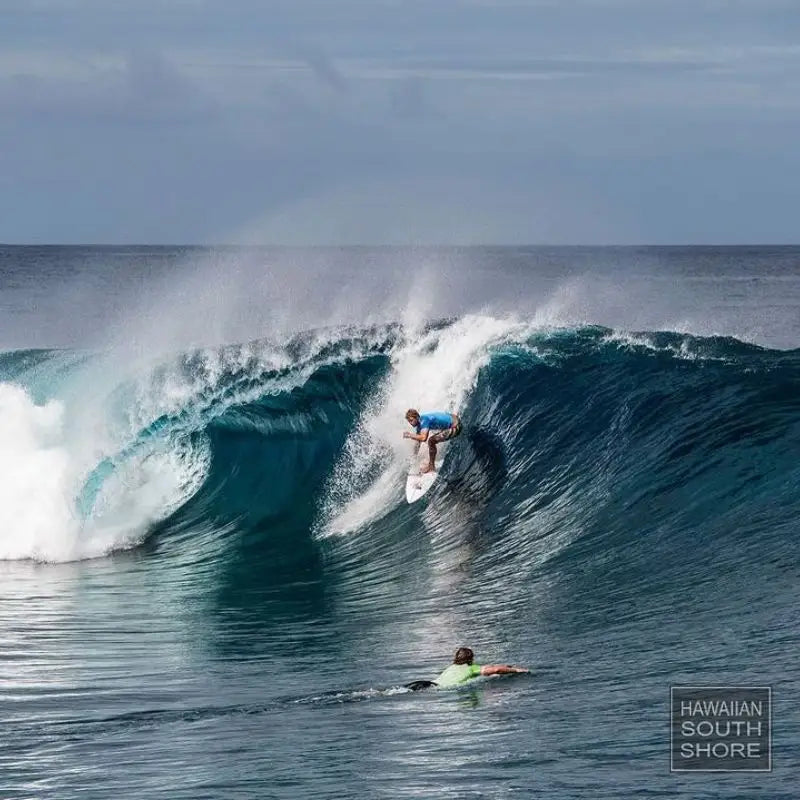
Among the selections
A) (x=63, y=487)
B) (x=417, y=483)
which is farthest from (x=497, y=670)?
(x=63, y=487)

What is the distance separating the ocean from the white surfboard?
197 millimetres

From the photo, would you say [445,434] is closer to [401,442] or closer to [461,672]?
[401,442]

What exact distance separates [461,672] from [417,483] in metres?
7.65

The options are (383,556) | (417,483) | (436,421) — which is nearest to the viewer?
(383,556)

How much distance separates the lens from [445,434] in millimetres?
17594

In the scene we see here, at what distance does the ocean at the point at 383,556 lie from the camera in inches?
349

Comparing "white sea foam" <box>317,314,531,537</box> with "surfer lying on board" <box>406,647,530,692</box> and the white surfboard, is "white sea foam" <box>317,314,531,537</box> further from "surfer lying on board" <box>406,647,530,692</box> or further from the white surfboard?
"surfer lying on board" <box>406,647,530,692</box>

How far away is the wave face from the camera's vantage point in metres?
15.6

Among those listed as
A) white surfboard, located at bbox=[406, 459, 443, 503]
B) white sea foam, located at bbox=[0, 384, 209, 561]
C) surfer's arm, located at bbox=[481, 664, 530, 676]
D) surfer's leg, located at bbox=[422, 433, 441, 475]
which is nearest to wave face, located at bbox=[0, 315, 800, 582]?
white sea foam, located at bbox=[0, 384, 209, 561]

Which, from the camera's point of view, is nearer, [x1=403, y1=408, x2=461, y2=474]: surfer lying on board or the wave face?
the wave face

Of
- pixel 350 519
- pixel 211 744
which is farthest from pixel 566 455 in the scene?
pixel 211 744

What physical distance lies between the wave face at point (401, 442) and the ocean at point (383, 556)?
0.04 metres

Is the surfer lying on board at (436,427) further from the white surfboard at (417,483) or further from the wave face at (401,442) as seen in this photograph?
the wave face at (401,442)

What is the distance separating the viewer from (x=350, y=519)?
58.7 feet
